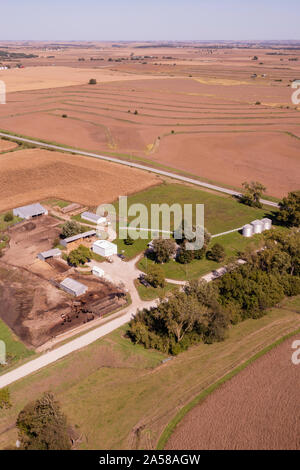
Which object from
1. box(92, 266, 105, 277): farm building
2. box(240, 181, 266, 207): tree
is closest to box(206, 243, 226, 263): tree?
box(92, 266, 105, 277): farm building

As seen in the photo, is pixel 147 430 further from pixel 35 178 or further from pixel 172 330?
pixel 35 178

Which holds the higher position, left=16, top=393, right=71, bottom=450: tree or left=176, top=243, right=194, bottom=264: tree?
left=176, top=243, right=194, bottom=264: tree

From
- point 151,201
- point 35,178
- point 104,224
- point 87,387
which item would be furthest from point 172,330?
point 35,178

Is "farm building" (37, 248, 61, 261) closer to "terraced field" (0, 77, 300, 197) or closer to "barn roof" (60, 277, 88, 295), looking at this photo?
"barn roof" (60, 277, 88, 295)

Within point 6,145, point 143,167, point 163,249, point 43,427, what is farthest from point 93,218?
point 6,145

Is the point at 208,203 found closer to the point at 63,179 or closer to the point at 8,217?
the point at 63,179
